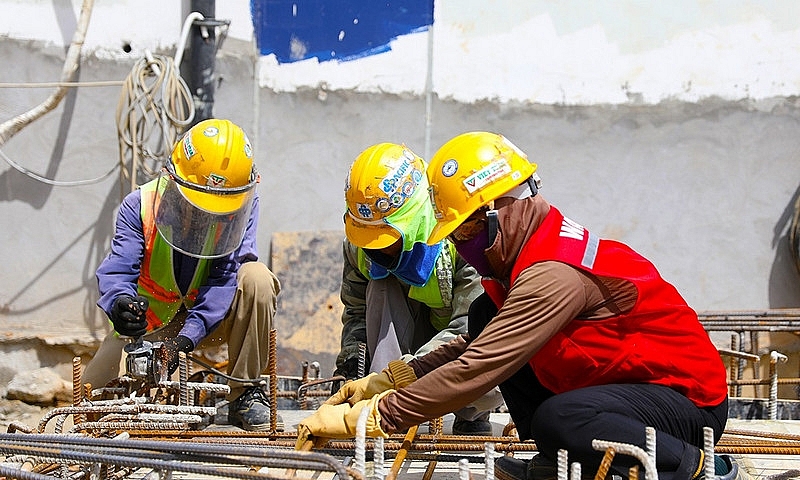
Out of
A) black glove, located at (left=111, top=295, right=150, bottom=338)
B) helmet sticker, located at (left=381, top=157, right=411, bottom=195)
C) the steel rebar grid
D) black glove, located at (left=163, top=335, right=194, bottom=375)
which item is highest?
helmet sticker, located at (left=381, top=157, right=411, bottom=195)

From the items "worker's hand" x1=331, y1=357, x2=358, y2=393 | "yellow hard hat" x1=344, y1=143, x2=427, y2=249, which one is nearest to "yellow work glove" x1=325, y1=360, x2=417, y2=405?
"yellow hard hat" x1=344, y1=143, x2=427, y2=249

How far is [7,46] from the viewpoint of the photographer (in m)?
6.38

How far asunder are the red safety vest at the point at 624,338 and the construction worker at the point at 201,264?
181 centimetres

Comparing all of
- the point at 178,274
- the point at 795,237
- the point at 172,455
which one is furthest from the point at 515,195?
the point at 795,237

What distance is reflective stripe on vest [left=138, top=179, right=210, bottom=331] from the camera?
4543 millimetres

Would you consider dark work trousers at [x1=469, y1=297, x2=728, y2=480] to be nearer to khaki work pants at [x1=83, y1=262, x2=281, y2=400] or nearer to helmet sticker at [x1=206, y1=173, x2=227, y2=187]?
khaki work pants at [x1=83, y1=262, x2=281, y2=400]

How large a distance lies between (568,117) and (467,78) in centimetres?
76

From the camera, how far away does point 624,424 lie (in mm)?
2826

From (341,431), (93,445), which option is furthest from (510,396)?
(93,445)

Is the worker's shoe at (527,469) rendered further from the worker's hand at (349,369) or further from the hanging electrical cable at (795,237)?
the hanging electrical cable at (795,237)

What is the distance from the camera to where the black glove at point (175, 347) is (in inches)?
165

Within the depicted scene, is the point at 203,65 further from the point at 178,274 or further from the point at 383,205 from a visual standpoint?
the point at 383,205

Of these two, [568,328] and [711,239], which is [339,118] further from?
[568,328]

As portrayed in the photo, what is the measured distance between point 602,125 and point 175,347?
3.77m
